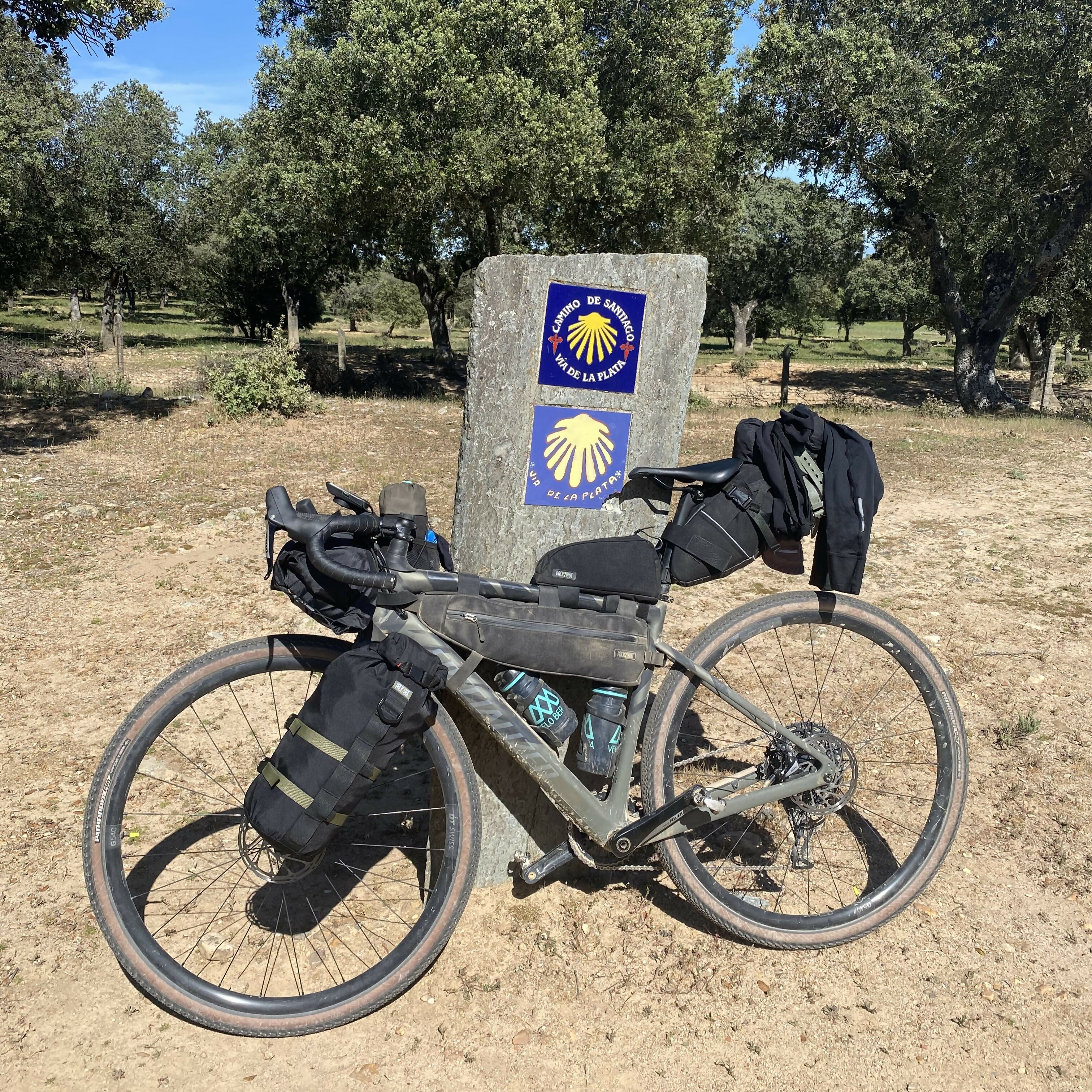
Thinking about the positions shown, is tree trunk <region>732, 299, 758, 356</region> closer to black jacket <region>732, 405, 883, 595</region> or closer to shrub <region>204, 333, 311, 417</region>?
shrub <region>204, 333, 311, 417</region>

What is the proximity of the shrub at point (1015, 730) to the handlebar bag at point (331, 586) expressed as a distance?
3387 mm

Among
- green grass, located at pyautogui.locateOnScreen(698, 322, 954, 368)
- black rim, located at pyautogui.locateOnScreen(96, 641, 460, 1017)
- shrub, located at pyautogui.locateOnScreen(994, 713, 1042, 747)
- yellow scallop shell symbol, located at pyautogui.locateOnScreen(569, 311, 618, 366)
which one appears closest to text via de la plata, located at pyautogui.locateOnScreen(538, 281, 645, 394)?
yellow scallop shell symbol, located at pyautogui.locateOnScreen(569, 311, 618, 366)

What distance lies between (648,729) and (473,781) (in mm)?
596

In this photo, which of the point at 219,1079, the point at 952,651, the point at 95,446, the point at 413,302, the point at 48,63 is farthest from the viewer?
the point at 413,302

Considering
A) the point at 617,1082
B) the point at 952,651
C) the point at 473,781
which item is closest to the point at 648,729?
the point at 473,781

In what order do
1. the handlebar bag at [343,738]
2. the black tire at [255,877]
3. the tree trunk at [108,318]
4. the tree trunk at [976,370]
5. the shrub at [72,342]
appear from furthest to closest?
1. the tree trunk at [108,318]
2. the shrub at [72,342]
3. the tree trunk at [976,370]
4. the black tire at [255,877]
5. the handlebar bag at [343,738]

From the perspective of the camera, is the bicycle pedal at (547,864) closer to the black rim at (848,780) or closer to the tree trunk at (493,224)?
the black rim at (848,780)

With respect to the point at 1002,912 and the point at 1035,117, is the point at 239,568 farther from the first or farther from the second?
the point at 1035,117

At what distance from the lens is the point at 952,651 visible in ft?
17.6

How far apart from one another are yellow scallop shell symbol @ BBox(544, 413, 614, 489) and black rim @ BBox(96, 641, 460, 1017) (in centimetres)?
92

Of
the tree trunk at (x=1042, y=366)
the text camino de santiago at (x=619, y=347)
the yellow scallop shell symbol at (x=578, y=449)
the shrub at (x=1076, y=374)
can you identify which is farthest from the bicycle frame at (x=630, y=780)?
the shrub at (x=1076, y=374)

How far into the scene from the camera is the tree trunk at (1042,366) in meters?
23.3

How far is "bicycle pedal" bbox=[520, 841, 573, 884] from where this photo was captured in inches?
112

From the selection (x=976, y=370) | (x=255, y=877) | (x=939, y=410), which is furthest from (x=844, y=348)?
(x=255, y=877)
